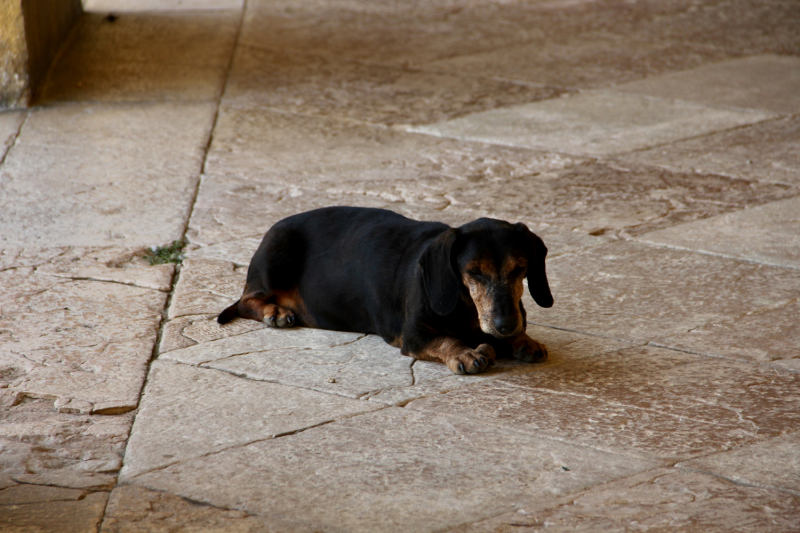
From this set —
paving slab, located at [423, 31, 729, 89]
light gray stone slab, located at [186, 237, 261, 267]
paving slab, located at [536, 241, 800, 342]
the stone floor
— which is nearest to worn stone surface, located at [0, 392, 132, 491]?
the stone floor

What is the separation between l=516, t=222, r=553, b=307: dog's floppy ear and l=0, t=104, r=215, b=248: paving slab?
2.59 m

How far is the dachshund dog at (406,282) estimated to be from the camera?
392cm

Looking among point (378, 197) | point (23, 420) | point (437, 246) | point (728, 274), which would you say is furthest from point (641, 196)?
point (23, 420)

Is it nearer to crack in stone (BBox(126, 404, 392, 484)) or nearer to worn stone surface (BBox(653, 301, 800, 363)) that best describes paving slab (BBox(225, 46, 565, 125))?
worn stone surface (BBox(653, 301, 800, 363))

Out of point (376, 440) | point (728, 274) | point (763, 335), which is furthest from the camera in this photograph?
point (728, 274)

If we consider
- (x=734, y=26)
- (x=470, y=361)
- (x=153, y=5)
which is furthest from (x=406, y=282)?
(x=734, y=26)

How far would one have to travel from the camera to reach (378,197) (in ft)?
21.3

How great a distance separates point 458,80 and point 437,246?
5.83m

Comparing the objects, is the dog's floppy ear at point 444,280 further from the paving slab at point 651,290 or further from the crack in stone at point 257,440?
the paving slab at point 651,290

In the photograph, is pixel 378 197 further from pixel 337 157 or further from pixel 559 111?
pixel 559 111

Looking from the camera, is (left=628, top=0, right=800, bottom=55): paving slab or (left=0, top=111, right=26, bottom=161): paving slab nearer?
(left=0, top=111, right=26, bottom=161): paving slab

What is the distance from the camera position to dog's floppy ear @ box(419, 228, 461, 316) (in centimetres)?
397

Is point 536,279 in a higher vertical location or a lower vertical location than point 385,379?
higher

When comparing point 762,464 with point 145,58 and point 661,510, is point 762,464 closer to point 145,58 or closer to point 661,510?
point 661,510
